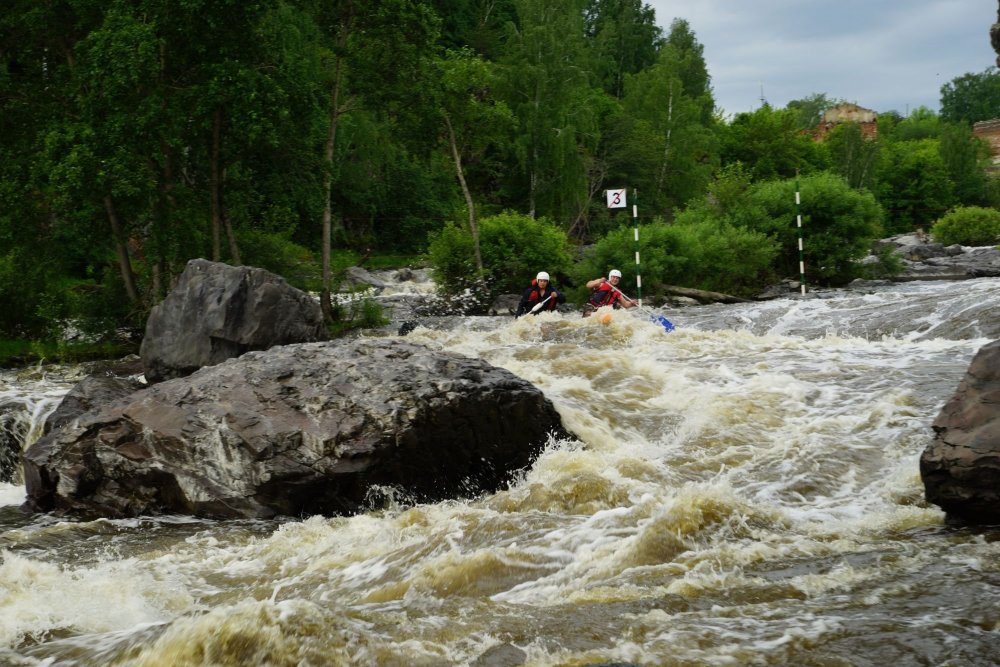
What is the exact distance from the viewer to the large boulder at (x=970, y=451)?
5668 mm

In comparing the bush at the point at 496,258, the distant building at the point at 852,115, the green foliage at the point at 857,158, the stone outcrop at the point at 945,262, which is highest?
the distant building at the point at 852,115

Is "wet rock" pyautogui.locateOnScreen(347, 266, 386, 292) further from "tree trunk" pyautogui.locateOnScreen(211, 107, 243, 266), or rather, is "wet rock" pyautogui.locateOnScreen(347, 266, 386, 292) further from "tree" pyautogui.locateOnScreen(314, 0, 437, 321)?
"tree trunk" pyautogui.locateOnScreen(211, 107, 243, 266)

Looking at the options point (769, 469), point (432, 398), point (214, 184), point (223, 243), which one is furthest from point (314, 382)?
point (223, 243)

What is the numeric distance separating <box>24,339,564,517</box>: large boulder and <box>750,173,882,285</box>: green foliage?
681 inches

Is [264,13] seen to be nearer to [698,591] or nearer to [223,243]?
[223,243]

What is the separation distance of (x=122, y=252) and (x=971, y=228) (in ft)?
108

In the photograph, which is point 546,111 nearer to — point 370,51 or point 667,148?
point 667,148

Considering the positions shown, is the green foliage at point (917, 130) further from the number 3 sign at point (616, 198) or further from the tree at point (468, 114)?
the number 3 sign at point (616, 198)

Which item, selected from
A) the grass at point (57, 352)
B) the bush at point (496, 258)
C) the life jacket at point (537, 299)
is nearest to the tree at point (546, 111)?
the bush at point (496, 258)

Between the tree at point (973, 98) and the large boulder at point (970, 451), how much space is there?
118900mm

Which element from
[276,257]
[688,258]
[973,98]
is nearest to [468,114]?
[688,258]

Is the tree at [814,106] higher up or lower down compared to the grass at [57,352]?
higher up

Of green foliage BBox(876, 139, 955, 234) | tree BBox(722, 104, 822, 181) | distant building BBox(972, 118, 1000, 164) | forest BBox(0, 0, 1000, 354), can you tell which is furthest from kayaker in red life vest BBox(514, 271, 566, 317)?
distant building BBox(972, 118, 1000, 164)

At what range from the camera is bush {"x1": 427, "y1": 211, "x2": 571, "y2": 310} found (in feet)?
78.9
